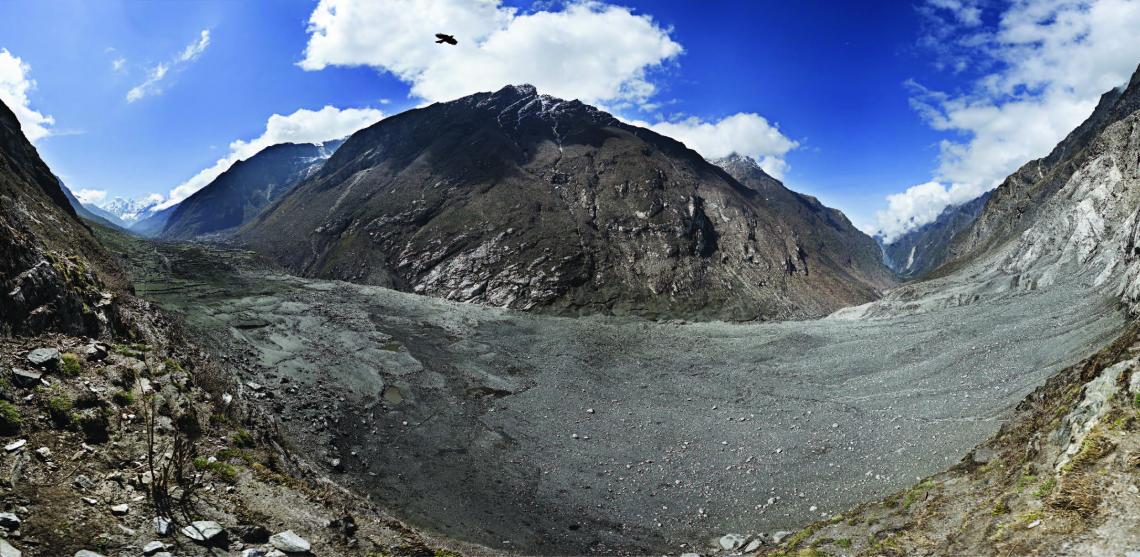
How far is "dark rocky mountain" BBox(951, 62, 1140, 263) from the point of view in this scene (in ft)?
272

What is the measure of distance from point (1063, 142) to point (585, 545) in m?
155

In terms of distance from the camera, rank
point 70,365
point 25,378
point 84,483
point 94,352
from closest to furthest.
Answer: point 84,483, point 25,378, point 70,365, point 94,352

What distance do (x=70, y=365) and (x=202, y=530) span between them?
5.87m

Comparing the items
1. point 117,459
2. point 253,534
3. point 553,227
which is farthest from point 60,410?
point 553,227

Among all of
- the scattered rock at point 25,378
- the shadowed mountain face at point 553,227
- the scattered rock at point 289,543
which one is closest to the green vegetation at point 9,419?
the scattered rock at point 25,378

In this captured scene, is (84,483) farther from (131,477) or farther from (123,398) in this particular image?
(123,398)

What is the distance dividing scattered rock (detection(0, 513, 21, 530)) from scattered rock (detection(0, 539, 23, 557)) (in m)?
0.44

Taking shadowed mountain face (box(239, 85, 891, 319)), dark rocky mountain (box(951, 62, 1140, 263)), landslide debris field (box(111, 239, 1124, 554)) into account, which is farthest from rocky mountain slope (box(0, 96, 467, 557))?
dark rocky mountain (box(951, 62, 1140, 263))

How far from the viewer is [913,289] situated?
2357 inches

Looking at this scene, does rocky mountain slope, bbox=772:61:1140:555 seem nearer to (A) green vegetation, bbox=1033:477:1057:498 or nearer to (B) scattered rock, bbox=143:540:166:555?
(A) green vegetation, bbox=1033:477:1057:498

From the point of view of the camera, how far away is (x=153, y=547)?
268 inches

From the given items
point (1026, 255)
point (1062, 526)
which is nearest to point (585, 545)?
point (1062, 526)

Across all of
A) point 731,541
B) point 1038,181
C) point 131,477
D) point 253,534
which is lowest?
point 731,541

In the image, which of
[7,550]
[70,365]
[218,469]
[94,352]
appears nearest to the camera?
[7,550]
